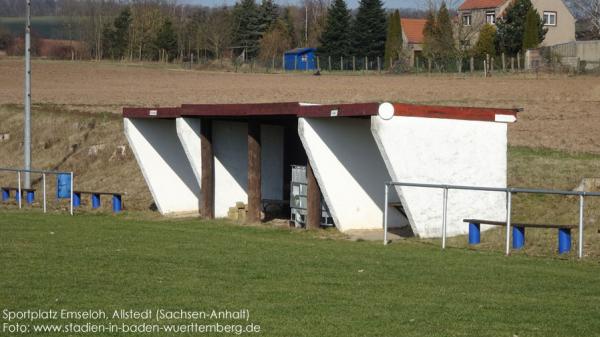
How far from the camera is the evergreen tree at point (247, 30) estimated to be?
110438 millimetres

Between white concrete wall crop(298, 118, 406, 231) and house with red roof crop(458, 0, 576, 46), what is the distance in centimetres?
6498

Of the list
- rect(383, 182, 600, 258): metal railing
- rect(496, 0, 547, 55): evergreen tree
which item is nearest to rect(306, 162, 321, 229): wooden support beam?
rect(383, 182, 600, 258): metal railing

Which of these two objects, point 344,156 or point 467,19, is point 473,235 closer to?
point 344,156

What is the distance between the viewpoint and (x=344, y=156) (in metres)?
21.3

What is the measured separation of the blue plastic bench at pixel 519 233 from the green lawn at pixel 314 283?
2.77ft

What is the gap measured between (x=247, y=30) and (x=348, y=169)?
3599 inches

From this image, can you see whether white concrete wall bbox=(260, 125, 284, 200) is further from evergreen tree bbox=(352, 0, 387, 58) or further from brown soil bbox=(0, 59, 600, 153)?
evergreen tree bbox=(352, 0, 387, 58)

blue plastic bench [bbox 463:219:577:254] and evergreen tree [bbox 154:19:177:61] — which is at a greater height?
evergreen tree [bbox 154:19:177:61]

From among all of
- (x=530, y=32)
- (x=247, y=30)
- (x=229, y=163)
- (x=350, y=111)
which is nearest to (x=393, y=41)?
(x=530, y=32)

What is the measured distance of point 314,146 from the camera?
2092 cm

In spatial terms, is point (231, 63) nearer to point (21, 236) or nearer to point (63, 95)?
point (63, 95)

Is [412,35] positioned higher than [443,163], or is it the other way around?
[412,35]

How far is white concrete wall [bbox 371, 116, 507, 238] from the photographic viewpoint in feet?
62.3

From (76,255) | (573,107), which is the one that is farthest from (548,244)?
(573,107)
